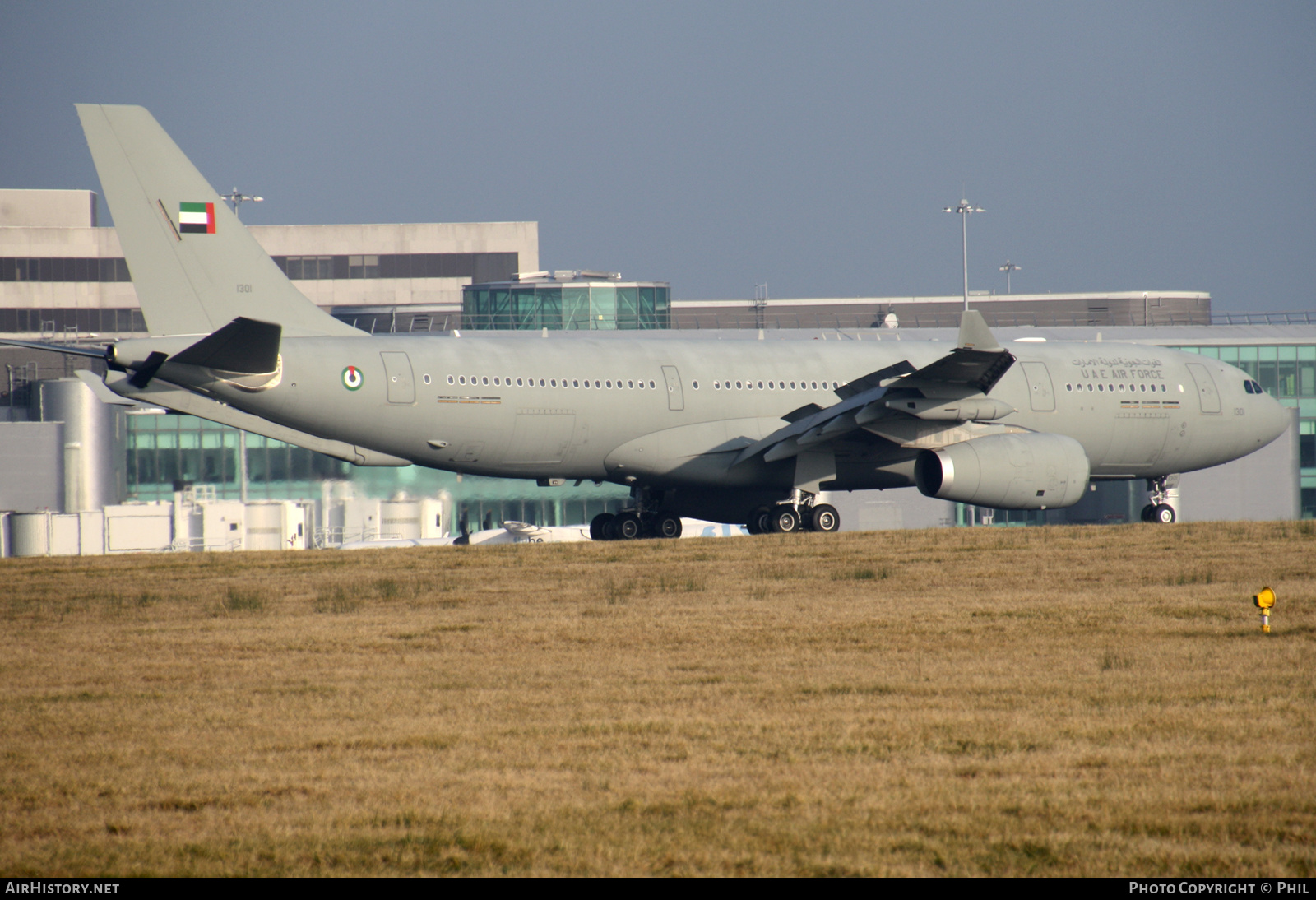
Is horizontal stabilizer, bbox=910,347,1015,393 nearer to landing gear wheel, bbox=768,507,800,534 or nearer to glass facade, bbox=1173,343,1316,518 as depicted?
landing gear wheel, bbox=768,507,800,534

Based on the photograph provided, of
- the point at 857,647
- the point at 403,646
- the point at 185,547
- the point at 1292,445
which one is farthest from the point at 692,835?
the point at 1292,445

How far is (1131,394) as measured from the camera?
29.6 metres

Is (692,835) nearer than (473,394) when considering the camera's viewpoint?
Yes

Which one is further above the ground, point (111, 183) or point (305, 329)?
point (111, 183)

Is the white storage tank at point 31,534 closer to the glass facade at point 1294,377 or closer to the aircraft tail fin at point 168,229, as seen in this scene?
the aircraft tail fin at point 168,229

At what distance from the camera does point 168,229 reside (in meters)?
22.9

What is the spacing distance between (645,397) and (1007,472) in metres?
6.91

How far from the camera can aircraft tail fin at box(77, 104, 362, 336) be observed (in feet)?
74.2

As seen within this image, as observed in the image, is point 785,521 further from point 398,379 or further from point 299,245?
point 299,245

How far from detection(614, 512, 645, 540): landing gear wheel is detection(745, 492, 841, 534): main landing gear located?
8.63ft

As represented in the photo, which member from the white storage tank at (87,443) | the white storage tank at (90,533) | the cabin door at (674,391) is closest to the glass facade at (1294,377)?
→ the cabin door at (674,391)

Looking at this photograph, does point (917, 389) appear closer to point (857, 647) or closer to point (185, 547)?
point (857, 647)

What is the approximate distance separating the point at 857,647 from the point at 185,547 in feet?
109

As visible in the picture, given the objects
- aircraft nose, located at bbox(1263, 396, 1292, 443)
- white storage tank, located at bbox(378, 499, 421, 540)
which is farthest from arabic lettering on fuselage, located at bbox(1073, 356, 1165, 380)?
white storage tank, located at bbox(378, 499, 421, 540)
